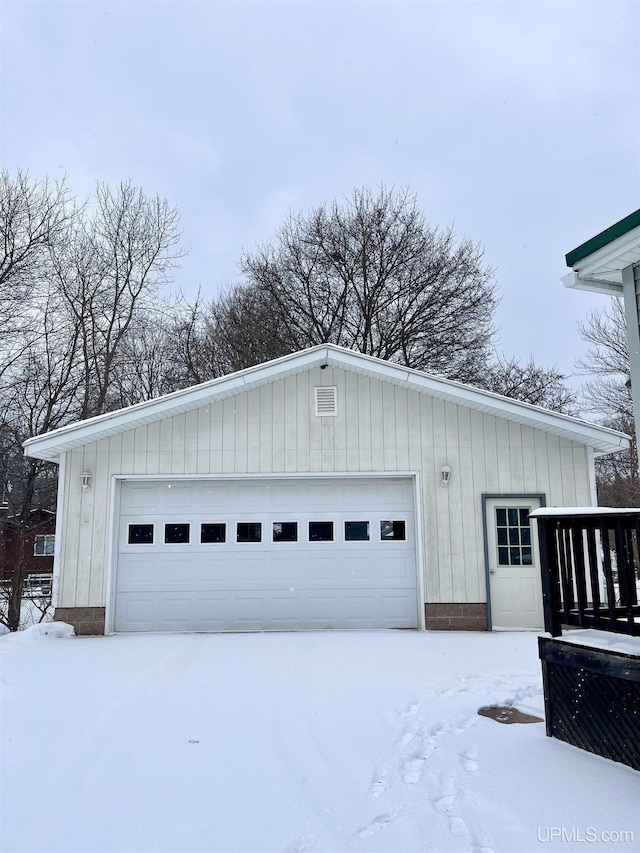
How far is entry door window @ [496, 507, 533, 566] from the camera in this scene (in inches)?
337

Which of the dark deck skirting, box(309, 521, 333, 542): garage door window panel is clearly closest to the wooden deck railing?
the dark deck skirting

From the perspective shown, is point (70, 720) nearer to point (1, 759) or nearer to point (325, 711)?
point (1, 759)

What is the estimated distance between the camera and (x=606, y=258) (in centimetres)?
486

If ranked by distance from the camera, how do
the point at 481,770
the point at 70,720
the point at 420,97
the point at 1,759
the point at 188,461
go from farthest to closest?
1. the point at 420,97
2. the point at 188,461
3. the point at 70,720
4. the point at 1,759
5. the point at 481,770

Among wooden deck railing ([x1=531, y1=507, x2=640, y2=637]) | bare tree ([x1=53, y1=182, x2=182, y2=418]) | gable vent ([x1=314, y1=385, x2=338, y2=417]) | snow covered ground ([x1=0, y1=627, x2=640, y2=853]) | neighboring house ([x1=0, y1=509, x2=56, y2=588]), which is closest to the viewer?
snow covered ground ([x1=0, y1=627, x2=640, y2=853])

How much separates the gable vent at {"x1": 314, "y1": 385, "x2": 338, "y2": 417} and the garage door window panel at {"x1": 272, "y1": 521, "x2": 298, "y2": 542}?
159 cm

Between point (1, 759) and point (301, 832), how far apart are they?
2.08m

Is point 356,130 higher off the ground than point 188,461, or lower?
higher

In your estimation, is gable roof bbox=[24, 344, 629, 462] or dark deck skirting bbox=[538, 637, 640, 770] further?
gable roof bbox=[24, 344, 629, 462]

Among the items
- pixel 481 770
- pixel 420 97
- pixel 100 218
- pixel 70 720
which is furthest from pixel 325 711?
pixel 420 97

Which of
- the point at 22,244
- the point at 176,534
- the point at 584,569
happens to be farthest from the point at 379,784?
the point at 22,244

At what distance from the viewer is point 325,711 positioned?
15.2 ft

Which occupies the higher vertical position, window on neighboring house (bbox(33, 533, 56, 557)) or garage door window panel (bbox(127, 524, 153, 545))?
garage door window panel (bbox(127, 524, 153, 545))

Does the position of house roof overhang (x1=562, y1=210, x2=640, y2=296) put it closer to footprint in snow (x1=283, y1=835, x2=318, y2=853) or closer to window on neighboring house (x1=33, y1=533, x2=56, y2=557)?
footprint in snow (x1=283, y1=835, x2=318, y2=853)
